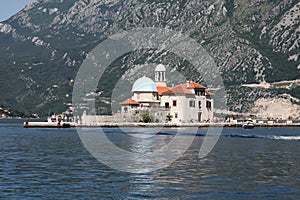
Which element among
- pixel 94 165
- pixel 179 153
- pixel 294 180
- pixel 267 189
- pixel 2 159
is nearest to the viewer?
pixel 267 189

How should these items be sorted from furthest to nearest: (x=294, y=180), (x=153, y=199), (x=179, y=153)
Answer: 1. (x=179, y=153)
2. (x=294, y=180)
3. (x=153, y=199)

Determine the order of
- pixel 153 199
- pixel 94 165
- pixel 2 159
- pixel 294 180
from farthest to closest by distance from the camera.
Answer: pixel 2 159 → pixel 94 165 → pixel 294 180 → pixel 153 199

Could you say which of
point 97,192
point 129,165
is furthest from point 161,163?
point 97,192

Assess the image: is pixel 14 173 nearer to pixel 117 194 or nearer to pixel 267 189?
pixel 117 194

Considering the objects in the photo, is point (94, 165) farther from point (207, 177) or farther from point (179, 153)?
point (179, 153)

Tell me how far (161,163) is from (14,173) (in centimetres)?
1667

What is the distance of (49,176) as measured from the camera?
5356 cm

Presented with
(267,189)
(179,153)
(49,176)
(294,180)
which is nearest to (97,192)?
(49,176)

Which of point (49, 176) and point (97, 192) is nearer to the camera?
point (97, 192)

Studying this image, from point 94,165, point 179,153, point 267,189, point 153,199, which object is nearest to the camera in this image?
point 153,199

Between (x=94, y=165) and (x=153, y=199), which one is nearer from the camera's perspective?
(x=153, y=199)

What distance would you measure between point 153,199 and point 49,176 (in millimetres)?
13868

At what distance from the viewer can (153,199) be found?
141 ft

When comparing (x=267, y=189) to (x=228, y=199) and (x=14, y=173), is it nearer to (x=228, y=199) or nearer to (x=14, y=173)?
(x=228, y=199)
